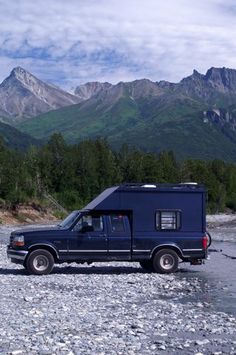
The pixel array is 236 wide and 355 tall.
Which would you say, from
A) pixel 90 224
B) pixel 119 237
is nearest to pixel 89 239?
pixel 90 224

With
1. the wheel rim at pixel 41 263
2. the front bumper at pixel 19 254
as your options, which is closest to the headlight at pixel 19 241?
the front bumper at pixel 19 254

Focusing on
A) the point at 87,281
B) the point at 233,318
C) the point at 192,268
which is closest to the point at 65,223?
the point at 87,281

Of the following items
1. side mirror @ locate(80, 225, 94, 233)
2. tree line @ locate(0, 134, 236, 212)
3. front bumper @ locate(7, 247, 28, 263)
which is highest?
tree line @ locate(0, 134, 236, 212)

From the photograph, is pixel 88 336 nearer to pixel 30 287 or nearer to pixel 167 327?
pixel 167 327

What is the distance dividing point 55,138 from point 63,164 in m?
6.74

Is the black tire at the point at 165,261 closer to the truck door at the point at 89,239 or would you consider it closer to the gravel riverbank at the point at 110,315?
the gravel riverbank at the point at 110,315

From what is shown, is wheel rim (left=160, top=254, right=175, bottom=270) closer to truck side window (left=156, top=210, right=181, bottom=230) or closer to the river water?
the river water

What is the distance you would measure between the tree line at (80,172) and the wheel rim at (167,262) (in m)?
71.5

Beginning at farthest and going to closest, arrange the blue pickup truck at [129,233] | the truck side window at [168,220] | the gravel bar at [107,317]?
the truck side window at [168,220] < the blue pickup truck at [129,233] < the gravel bar at [107,317]

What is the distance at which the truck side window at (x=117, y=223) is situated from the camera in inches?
982

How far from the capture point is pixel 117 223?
82.1 ft

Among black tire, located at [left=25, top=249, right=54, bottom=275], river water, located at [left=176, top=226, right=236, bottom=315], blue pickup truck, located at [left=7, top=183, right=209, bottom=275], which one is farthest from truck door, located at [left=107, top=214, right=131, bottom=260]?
river water, located at [left=176, top=226, right=236, bottom=315]

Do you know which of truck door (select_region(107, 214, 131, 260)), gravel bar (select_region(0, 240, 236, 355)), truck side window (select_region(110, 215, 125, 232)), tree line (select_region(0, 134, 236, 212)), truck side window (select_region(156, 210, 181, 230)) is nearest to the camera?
gravel bar (select_region(0, 240, 236, 355))

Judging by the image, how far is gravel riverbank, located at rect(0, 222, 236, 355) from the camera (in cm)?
1249
